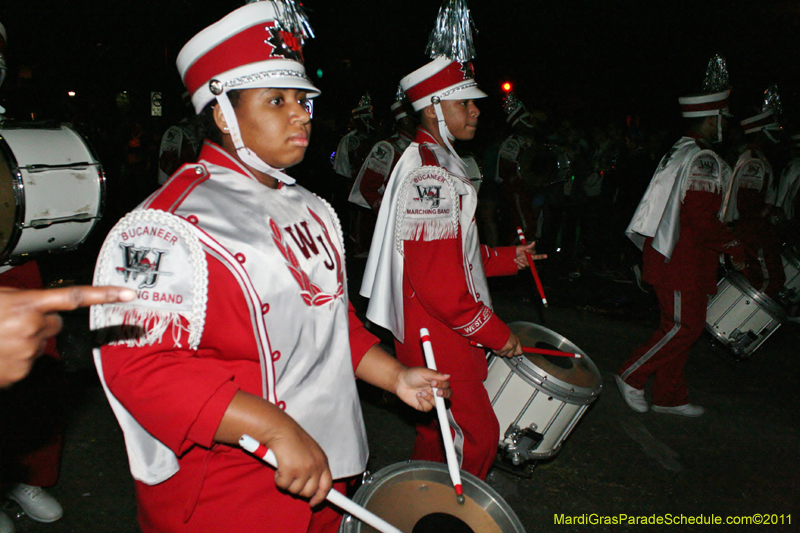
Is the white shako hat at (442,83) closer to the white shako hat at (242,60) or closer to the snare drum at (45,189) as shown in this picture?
the white shako hat at (242,60)

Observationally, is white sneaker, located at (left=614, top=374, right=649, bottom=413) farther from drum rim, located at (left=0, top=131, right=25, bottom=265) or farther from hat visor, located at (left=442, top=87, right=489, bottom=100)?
drum rim, located at (left=0, top=131, right=25, bottom=265)

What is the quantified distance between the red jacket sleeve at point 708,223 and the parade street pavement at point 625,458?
1516 millimetres

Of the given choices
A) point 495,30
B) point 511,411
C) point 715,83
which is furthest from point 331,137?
point 511,411

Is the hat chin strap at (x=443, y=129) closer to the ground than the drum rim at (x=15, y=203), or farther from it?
farther from it

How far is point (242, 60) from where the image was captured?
4.79ft

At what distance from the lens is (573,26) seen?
1642 centimetres

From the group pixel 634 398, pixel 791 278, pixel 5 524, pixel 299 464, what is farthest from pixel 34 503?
pixel 791 278

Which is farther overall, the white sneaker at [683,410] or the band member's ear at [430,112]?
the white sneaker at [683,410]

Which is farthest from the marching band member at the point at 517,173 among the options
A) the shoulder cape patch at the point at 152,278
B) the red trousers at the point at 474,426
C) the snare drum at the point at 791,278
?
the shoulder cape patch at the point at 152,278

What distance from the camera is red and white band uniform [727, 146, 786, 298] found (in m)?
5.84

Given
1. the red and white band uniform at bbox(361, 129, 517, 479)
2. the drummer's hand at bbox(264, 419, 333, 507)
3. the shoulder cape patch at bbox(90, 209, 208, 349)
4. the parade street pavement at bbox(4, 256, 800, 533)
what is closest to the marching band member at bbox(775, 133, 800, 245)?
the parade street pavement at bbox(4, 256, 800, 533)

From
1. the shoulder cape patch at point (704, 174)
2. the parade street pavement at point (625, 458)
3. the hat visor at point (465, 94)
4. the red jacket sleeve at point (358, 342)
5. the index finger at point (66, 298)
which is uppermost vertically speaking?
the hat visor at point (465, 94)

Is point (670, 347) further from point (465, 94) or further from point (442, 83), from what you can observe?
point (442, 83)

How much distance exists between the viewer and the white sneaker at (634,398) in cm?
452
